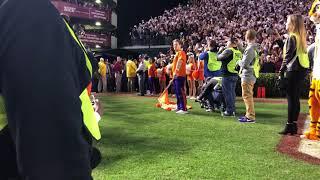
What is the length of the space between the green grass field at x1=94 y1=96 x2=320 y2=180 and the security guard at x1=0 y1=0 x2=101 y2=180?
153 inches

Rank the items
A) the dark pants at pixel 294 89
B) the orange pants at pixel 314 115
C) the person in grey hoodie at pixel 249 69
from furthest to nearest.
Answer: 1. the person in grey hoodie at pixel 249 69
2. the dark pants at pixel 294 89
3. the orange pants at pixel 314 115

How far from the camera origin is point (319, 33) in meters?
7.22

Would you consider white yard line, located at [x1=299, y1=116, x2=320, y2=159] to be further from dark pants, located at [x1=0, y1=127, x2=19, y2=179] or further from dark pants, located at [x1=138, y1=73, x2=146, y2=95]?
dark pants, located at [x1=138, y1=73, x2=146, y2=95]

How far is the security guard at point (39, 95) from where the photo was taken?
1.09m

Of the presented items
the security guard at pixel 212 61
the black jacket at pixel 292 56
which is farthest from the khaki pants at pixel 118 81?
the black jacket at pixel 292 56

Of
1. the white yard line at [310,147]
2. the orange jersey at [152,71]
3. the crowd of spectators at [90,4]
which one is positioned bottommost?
the white yard line at [310,147]

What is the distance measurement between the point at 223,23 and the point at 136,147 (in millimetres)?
21838

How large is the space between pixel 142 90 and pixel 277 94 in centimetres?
605

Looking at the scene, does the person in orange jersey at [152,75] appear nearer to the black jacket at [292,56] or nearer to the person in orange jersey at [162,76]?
the person in orange jersey at [162,76]

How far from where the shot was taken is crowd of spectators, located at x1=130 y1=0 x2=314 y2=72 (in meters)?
21.2

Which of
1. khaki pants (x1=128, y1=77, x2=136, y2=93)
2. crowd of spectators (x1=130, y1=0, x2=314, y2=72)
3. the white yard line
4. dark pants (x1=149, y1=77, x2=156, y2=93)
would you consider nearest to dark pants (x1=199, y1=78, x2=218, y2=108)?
the white yard line

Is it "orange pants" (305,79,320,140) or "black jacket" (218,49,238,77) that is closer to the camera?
"orange pants" (305,79,320,140)

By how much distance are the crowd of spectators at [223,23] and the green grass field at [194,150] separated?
403 inches

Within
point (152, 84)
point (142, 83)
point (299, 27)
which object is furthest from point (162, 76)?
point (299, 27)
